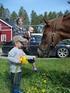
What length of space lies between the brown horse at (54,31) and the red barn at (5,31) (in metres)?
48.9

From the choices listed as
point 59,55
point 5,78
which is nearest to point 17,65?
point 5,78

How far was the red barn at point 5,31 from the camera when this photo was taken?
59.0 metres

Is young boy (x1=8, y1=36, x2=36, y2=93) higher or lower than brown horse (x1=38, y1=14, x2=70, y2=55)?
lower

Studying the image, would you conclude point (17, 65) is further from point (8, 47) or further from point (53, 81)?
point (8, 47)

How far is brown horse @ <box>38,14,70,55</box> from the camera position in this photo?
29.5 ft

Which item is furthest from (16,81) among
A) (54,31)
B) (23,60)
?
(54,31)

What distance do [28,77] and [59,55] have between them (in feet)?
35.5

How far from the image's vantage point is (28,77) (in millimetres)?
11805

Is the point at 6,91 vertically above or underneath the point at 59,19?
A: underneath

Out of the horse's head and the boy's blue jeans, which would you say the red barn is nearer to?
the boy's blue jeans

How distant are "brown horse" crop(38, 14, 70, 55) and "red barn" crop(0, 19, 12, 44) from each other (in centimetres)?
4888

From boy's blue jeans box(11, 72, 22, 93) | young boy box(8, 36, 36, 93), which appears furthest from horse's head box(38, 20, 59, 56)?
boy's blue jeans box(11, 72, 22, 93)

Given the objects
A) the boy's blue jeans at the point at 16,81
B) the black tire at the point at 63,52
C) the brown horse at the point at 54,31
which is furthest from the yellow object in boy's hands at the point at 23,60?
the black tire at the point at 63,52

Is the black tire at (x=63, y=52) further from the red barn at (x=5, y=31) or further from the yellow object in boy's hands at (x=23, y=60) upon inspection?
the red barn at (x=5, y=31)
